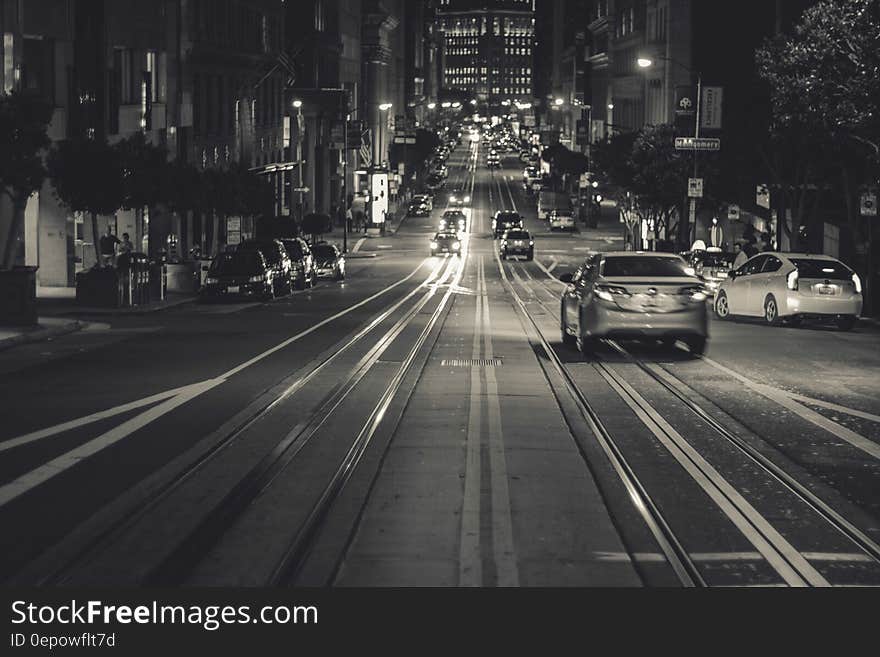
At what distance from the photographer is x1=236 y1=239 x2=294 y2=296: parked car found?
4511cm

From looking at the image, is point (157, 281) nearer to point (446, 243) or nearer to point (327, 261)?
point (327, 261)

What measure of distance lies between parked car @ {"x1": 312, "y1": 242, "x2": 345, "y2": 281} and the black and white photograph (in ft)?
0.98

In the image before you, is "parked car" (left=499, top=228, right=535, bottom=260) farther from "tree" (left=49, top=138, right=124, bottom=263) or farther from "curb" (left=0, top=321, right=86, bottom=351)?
"curb" (left=0, top=321, right=86, bottom=351)

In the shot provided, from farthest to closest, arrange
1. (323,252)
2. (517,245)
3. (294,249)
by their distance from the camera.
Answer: (517,245) → (323,252) → (294,249)

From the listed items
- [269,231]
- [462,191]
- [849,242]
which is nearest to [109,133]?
[269,231]

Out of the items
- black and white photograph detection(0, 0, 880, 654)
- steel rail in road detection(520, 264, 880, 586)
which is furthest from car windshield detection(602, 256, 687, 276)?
steel rail in road detection(520, 264, 880, 586)

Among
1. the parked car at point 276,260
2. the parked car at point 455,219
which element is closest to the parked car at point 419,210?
the parked car at point 455,219

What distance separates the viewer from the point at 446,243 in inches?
3553

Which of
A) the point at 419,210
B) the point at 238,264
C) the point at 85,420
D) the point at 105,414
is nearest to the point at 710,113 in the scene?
the point at 238,264

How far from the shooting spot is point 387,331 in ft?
95.9

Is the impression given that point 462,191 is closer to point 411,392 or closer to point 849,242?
point 849,242

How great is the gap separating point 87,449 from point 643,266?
1196 cm

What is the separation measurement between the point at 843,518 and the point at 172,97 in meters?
54.5

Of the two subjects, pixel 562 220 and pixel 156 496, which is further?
pixel 562 220
